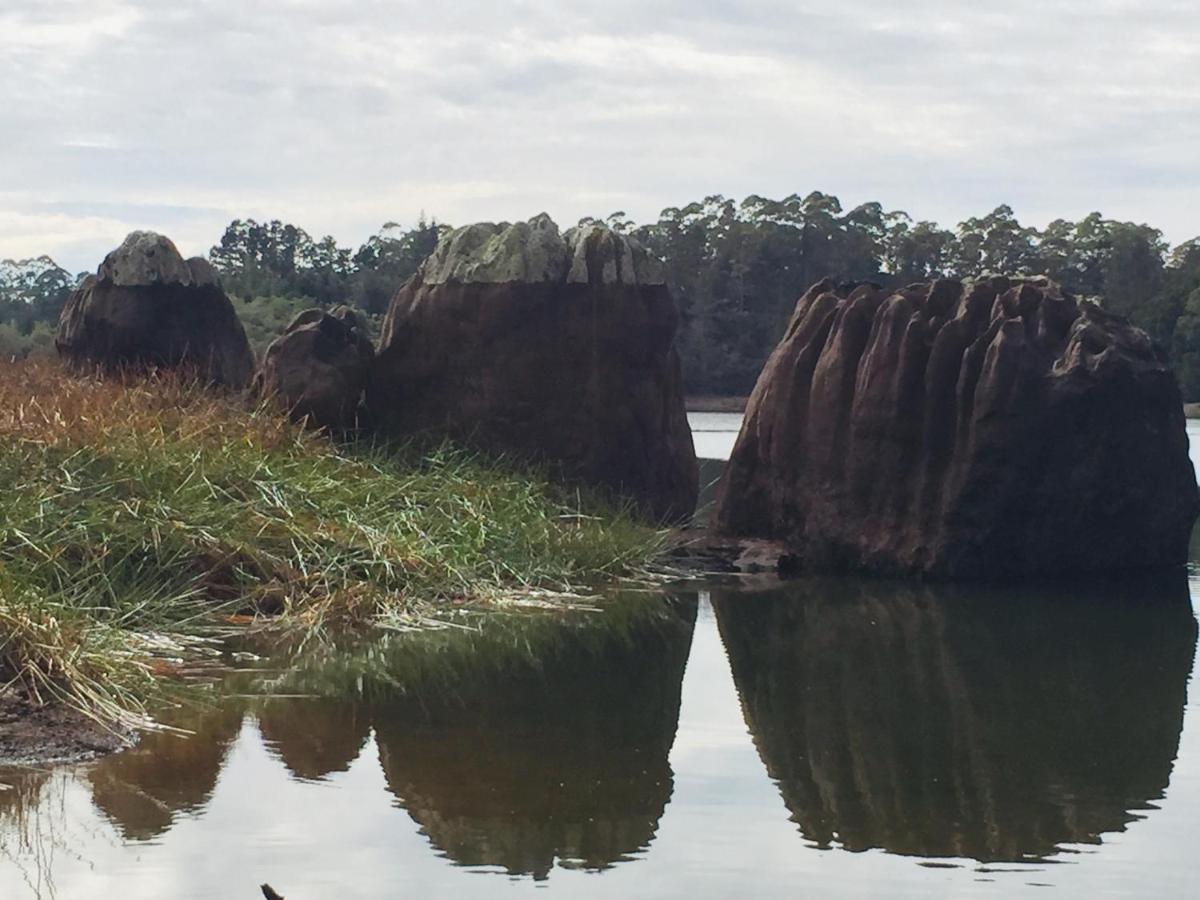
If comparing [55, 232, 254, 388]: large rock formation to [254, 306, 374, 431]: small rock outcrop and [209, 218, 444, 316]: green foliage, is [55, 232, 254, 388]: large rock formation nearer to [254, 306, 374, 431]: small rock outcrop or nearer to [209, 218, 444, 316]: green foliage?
[254, 306, 374, 431]: small rock outcrop

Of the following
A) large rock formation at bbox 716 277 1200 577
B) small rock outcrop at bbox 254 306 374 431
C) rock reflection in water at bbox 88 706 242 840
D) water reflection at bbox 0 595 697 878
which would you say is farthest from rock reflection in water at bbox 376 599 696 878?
small rock outcrop at bbox 254 306 374 431

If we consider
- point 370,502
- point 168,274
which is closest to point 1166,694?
point 370,502

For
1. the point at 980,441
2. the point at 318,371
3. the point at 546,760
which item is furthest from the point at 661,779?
the point at 318,371

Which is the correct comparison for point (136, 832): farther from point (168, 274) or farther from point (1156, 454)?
point (168, 274)

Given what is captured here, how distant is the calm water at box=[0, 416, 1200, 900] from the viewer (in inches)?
227

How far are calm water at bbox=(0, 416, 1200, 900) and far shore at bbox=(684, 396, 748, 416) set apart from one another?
49.5m

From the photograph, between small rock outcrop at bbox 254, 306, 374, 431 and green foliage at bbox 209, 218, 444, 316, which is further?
green foliage at bbox 209, 218, 444, 316

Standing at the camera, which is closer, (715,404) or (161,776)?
(161,776)

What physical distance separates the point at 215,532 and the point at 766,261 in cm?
5925

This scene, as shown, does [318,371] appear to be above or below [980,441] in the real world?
above

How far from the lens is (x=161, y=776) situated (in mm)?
6906

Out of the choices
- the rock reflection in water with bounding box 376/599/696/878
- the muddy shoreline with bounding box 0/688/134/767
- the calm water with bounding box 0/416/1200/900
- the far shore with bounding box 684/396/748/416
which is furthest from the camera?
the far shore with bounding box 684/396/748/416

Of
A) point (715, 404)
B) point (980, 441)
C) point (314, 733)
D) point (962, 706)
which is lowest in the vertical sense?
point (715, 404)

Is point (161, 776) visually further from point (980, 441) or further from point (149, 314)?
point (149, 314)
